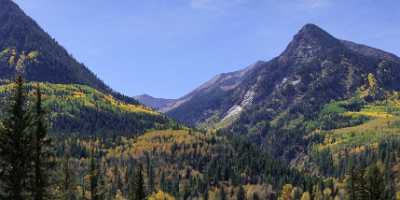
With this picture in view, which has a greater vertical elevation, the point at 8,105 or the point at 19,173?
the point at 8,105

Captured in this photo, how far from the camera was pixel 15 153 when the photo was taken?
36469 mm

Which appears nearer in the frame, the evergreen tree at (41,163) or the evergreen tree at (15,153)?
the evergreen tree at (15,153)

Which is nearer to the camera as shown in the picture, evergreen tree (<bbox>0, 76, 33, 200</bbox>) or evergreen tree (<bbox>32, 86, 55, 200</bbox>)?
evergreen tree (<bbox>0, 76, 33, 200</bbox>)


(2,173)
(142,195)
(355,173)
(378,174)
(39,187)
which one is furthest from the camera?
(355,173)

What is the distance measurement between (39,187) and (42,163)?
1740mm

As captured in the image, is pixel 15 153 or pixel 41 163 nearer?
pixel 15 153

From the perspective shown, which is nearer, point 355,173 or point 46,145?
point 46,145

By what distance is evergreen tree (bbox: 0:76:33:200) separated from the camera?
36375 mm

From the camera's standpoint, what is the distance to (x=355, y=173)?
111000 millimetres

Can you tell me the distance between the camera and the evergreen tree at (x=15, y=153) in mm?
36375

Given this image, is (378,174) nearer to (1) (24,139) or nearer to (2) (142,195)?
(2) (142,195)

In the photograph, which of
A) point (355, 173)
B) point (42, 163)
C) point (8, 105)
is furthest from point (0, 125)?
point (355, 173)

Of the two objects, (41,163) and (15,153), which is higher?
(15,153)

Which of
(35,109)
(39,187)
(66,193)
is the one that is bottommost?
(66,193)
